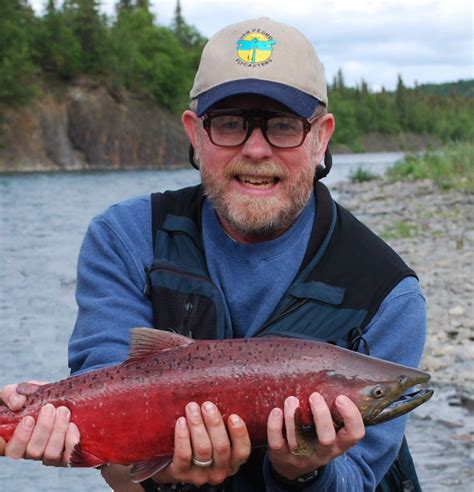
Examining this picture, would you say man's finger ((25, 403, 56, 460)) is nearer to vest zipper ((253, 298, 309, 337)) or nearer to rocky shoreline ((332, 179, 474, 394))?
vest zipper ((253, 298, 309, 337))

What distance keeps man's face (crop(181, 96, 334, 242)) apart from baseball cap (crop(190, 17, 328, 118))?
0.18 ft

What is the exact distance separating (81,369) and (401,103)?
507 ft

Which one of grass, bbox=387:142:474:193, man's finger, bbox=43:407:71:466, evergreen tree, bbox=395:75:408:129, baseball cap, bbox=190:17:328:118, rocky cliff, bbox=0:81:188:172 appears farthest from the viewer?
evergreen tree, bbox=395:75:408:129

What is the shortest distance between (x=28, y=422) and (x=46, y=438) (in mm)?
77

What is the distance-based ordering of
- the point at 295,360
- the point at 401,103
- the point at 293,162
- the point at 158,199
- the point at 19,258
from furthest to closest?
the point at 401,103
the point at 19,258
the point at 158,199
the point at 293,162
the point at 295,360

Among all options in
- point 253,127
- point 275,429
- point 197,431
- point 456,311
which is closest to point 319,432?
point 275,429

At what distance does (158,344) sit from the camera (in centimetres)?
305

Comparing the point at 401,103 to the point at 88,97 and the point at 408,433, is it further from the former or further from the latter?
the point at 408,433

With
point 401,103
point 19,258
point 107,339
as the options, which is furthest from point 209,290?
point 401,103

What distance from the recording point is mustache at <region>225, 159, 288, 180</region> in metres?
3.41

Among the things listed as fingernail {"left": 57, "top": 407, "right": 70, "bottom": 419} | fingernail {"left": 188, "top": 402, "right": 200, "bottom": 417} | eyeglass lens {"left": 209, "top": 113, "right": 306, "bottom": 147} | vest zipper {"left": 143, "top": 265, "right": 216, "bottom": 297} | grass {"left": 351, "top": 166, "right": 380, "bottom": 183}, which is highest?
eyeglass lens {"left": 209, "top": 113, "right": 306, "bottom": 147}

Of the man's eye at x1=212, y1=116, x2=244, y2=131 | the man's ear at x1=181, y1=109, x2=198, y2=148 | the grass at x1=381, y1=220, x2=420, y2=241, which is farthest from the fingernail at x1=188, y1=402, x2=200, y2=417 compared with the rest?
the grass at x1=381, y1=220, x2=420, y2=241

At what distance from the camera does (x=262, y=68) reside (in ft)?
11.3

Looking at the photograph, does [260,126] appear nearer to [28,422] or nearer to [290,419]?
[290,419]
